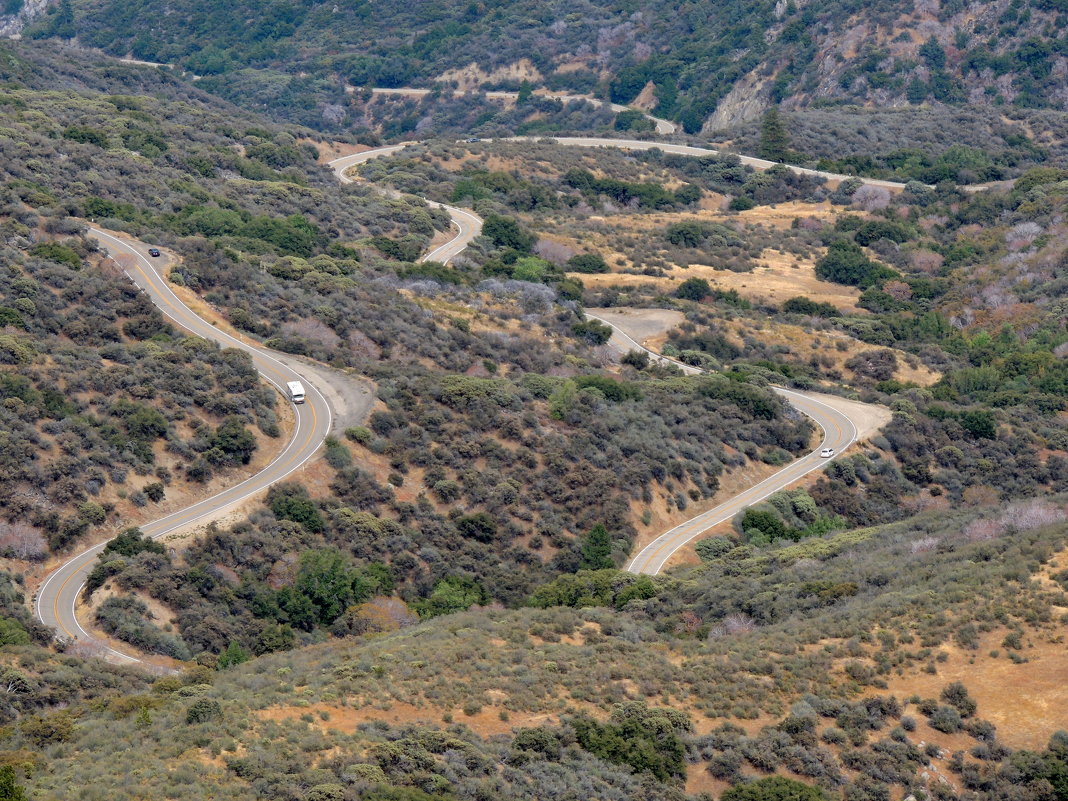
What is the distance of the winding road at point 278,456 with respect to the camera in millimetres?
44250

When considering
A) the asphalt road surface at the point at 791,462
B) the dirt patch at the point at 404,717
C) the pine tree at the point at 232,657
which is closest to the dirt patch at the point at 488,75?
the asphalt road surface at the point at 791,462

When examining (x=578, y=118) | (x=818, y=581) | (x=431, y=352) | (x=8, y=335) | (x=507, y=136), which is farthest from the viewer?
(x=578, y=118)

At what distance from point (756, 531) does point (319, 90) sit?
14040cm

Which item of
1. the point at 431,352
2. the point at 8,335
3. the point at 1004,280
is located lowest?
the point at 1004,280

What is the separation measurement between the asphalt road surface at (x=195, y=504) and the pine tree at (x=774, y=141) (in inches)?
2783

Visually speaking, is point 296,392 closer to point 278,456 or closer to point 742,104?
point 278,456

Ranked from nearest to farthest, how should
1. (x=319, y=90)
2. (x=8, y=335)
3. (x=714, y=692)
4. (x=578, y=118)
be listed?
1. (x=714, y=692)
2. (x=8, y=335)
3. (x=578, y=118)
4. (x=319, y=90)

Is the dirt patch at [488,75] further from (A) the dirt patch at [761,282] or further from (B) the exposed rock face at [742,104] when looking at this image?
(A) the dirt patch at [761,282]

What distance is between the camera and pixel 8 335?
57.1 meters

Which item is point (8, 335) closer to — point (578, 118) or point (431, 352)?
point (431, 352)

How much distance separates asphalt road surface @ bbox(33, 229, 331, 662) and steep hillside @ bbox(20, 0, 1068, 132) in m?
100

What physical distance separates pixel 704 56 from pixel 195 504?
443 ft

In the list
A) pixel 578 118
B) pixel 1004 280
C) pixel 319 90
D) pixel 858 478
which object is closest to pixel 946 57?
pixel 578 118

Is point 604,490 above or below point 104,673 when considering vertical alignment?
below
